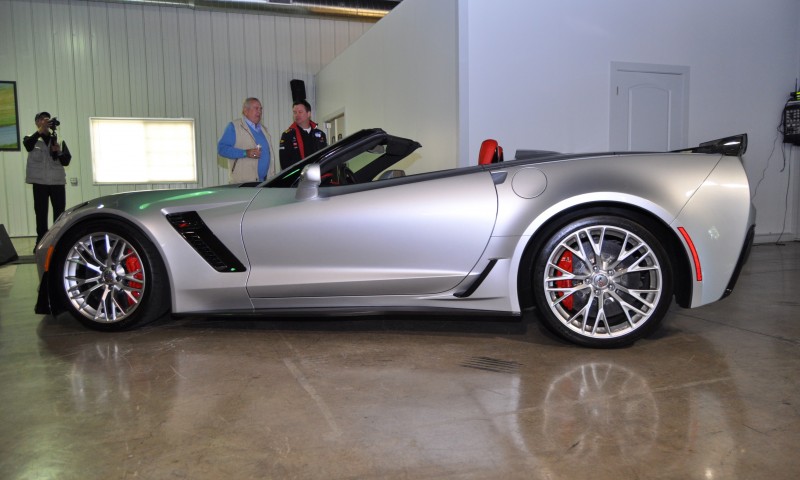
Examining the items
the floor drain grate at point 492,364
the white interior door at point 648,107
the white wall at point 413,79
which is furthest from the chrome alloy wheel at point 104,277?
the white interior door at point 648,107

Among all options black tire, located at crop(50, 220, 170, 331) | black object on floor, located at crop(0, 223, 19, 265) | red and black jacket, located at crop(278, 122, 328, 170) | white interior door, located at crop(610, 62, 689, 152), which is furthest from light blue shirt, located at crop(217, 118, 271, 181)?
white interior door, located at crop(610, 62, 689, 152)

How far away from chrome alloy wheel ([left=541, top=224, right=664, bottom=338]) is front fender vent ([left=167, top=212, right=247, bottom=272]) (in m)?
1.55

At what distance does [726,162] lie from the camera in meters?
2.67

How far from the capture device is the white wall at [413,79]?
6.40 meters

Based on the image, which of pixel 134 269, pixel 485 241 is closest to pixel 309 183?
pixel 485 241

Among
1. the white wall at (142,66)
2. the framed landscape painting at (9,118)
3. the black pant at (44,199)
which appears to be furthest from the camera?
the white wall at (142,66)

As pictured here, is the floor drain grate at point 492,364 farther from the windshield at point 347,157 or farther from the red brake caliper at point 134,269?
the red brake caliper at point 134,269

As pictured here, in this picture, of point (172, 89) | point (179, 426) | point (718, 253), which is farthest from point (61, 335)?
point (172, 89)

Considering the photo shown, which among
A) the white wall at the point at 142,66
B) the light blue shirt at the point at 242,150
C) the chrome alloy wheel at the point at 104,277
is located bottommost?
the chrome alloy wheel at the point at 104,277

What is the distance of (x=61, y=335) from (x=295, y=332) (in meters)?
1.31

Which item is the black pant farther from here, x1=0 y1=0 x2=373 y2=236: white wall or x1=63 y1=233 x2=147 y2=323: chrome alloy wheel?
x1=63 y1=233 x2=147 y2=323: chrome alloy wheel

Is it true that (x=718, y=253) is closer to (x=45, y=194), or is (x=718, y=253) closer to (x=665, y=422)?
(x=665, y=422)

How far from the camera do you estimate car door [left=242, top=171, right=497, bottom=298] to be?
274 centimetres

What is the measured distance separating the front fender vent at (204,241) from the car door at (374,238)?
4.6 inches
